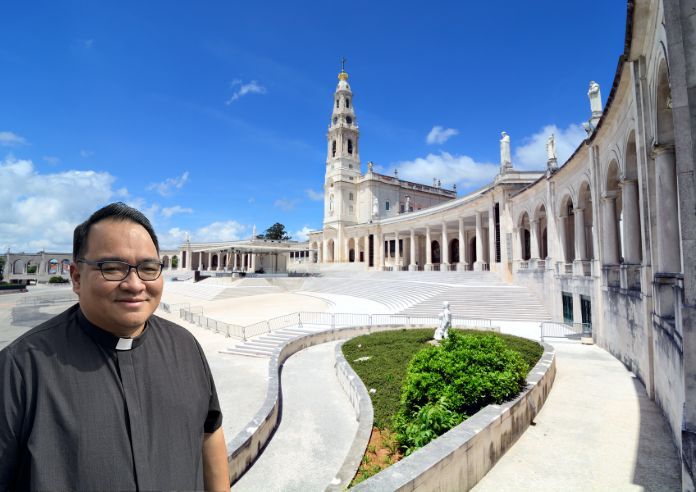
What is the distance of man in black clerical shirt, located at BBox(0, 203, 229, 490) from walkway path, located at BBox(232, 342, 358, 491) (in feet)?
15.5

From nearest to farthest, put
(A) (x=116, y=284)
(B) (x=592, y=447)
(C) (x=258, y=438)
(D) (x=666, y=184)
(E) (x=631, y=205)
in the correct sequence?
(A) (x=116, y=284) < (B) (x=592, y=447) < (C) (x=258, y=438) < (D) (x=666, y=184) < (E) (x=631, y=205)

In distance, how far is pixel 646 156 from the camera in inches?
341

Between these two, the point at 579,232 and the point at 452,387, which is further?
the point at 579,232

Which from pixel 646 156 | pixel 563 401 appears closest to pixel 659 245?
pixel 646 156

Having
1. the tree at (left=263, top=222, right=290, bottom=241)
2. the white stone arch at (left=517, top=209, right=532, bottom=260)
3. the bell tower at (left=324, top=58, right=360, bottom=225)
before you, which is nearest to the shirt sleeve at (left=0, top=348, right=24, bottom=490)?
the white stone arch at (left=517, top=209, right=532, bottom=260)

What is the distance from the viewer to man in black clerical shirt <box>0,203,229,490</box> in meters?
1.50

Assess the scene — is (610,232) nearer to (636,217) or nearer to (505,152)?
(636,217)

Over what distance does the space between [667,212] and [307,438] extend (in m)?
9.04

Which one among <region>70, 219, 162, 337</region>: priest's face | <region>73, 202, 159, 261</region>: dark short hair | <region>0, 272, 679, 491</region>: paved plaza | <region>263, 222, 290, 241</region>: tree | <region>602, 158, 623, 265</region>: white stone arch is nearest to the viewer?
<region>70, 219, 162, 337</region>: priest's face

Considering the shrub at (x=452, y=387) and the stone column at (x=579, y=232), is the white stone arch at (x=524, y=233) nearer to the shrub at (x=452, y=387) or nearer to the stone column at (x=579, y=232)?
the stone column at (x=579, y=232)

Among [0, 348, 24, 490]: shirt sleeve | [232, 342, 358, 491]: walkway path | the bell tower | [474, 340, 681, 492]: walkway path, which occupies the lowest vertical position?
[232, 342, 358, 491]: walkway path

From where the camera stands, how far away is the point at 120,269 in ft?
6.10

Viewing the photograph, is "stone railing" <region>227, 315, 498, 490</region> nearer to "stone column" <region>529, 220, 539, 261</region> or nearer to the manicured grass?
the manicured grass

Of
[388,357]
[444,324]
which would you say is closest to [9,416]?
[388,357]
